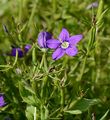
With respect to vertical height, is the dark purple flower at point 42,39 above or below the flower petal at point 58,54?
above

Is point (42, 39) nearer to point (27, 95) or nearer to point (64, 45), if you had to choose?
point (64, 45)

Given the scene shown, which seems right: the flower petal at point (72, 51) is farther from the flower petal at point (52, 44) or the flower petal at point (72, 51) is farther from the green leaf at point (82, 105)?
the green leaf at point (82, 105)

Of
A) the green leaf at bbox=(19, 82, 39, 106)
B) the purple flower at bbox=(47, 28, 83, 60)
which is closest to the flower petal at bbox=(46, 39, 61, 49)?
the purple flower at bbox=(47, 28, 83, 60)

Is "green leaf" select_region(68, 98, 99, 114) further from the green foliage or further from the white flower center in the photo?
the white flower center

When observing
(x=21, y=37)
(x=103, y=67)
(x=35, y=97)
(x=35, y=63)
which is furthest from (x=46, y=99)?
(x=103, y=67)

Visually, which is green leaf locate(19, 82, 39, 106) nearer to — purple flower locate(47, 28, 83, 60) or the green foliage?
the green foliage

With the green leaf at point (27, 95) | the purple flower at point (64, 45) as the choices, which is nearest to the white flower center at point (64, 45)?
the purple flower at point (64, 45)

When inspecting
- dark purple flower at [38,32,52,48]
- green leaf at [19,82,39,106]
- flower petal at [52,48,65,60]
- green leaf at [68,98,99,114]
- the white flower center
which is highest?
dark purple flower at [38,32,52,48]

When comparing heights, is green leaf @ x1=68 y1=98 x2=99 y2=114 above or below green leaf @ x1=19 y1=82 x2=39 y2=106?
below
